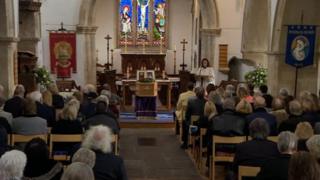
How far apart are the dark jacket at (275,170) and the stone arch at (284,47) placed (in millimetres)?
7907

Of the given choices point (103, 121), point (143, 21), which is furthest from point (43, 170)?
point (143, 21)

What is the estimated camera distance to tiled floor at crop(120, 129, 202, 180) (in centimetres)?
879

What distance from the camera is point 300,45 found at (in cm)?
1164

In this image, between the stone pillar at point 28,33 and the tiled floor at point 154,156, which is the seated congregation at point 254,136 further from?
the stone pillar at point 28,33

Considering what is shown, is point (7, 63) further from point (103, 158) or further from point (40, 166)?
point (40, 166)

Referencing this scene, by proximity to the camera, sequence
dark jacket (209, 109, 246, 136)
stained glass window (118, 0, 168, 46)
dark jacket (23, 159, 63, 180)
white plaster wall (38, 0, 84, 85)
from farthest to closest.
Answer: stained glass window (118, 0, 168, 46) → white plaster wall (38, 0, 84, 85) → dark jacket (209, 109, 246, 136) → dark jacket (23, 159, 63, 180)

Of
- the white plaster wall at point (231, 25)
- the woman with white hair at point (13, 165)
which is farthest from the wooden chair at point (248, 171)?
the white plaster wall at point (231, 25)

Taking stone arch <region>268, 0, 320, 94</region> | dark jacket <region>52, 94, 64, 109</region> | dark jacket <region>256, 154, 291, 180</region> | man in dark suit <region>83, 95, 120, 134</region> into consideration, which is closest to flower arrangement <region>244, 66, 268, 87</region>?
stone arch <region>268, 0, 320, 94</region>

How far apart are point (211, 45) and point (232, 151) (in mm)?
10588

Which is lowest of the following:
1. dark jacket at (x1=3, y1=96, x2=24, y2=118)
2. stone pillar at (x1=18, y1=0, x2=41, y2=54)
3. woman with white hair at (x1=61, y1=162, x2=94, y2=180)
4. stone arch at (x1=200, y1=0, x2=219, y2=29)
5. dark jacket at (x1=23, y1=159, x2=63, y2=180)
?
dark jacket at (x1=23, y1=159, x2=63, y2=180)

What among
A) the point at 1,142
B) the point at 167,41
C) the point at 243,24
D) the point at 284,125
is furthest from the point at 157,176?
the point at 167,41

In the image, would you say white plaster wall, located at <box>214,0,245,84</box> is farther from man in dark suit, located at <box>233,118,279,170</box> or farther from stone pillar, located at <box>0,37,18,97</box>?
man in dark suit, located at <box>233,118,279,170</box>

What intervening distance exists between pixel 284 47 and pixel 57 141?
7183 mm

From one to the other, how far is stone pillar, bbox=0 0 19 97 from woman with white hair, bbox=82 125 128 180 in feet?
23.4
